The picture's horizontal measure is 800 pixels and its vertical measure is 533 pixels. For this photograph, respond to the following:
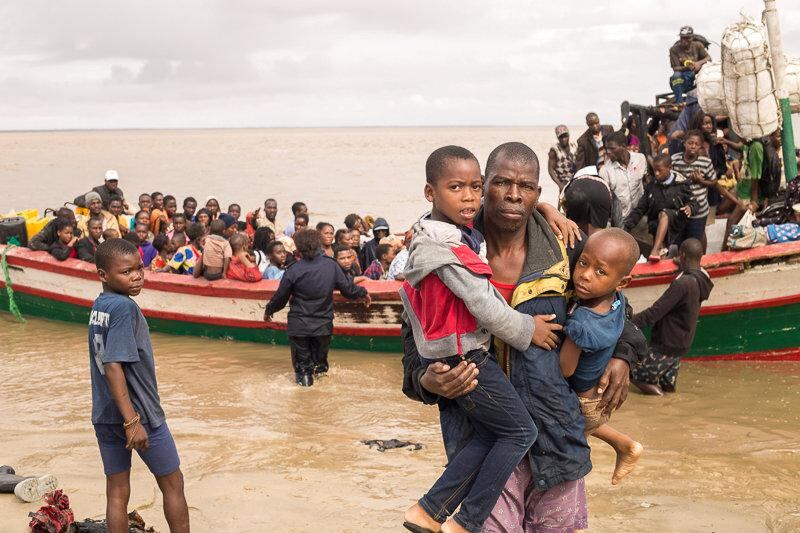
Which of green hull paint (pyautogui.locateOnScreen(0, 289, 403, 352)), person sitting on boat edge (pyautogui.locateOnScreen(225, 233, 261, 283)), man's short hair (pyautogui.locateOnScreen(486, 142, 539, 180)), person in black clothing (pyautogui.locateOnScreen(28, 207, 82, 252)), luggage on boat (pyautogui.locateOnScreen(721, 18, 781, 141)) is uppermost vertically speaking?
luggage on boat (pyautogui.locateOnScreen(721, 18, 781, 141))

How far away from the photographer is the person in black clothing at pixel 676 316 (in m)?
7.32

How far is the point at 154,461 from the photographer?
4.24 m

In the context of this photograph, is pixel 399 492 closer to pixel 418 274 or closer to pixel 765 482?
pixel 765 482

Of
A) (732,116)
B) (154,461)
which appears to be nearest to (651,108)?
(732,116)

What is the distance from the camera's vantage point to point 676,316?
7418mm

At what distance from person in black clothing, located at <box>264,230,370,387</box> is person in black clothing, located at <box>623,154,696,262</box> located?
108 inches

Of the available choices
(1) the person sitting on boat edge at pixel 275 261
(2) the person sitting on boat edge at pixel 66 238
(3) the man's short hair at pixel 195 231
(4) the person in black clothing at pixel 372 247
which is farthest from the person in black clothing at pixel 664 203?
(2) the person sitting on boat edge at pixel 66 238

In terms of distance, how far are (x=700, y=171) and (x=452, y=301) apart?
646cm

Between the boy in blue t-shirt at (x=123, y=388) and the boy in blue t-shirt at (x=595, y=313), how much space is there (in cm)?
204

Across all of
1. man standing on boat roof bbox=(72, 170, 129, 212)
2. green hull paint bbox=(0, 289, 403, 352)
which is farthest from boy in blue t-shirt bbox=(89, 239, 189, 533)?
man standing on boat roof bbox=(72, 170, 129, 212)

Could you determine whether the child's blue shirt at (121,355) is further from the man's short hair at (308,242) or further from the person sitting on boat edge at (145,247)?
the person sitting on boat edge at (145,247)

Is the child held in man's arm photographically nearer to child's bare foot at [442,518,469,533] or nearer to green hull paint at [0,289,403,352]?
child's bare foot at [442,518,469,533]

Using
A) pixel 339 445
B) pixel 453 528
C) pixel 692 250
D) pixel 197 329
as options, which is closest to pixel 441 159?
pixel 453 528

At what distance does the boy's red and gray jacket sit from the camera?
2809 mm
